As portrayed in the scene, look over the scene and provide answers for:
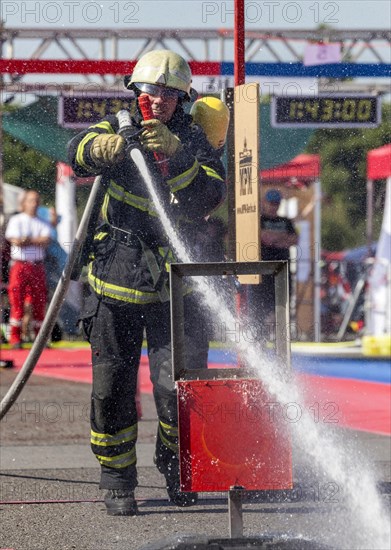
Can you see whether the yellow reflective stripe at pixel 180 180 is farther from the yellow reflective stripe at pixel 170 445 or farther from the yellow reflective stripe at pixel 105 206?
the yellow reflective stripe at pixel 170 445

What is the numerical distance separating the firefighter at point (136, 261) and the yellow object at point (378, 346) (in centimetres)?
813

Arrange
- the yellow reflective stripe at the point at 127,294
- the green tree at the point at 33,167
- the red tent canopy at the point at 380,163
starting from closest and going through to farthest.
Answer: the yellow reflective stripe at the point at 127,294 → the red tent canopy at the point at 380,163 → the green tree at the point at 33,167

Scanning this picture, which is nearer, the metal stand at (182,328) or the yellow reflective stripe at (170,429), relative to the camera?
the metal stand at (182,328)

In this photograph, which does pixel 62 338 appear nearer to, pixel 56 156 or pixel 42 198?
pixel 42 198

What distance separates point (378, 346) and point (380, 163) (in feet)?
8.42

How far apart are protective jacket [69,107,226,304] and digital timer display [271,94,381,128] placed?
566cm

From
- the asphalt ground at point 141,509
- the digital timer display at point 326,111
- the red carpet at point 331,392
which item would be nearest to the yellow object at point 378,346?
the red carpet at point 331,392

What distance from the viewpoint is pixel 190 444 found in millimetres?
3775

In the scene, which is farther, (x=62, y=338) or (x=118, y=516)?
(x=62, y=338)

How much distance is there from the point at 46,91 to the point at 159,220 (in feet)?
18.4

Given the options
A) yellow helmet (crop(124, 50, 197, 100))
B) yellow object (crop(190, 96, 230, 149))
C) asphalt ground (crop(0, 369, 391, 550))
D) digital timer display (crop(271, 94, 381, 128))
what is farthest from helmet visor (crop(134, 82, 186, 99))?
digital timer display (crop(271, 94, 381, 128))

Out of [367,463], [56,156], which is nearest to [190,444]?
[367,463]

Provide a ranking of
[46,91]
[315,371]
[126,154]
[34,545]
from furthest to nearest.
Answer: [315,371]
[46,91]
[126,154]
[34,545]

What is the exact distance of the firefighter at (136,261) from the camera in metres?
5.12
